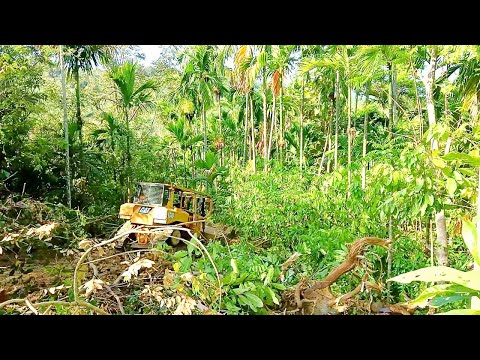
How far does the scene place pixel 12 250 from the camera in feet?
12.1

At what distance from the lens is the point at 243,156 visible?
379cm

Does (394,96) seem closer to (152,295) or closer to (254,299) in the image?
(254,299)

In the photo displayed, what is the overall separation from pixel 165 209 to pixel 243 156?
751mm

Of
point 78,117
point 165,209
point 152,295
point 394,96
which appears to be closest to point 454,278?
point 152,295

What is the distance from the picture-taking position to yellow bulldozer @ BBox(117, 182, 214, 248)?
147 inches

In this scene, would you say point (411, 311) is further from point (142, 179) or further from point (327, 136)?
point (142, 179)

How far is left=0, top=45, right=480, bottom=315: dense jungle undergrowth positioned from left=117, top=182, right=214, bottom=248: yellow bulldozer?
0.22 feet

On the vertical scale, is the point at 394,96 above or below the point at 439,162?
above

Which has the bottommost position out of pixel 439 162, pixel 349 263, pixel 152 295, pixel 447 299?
pixel 152 295

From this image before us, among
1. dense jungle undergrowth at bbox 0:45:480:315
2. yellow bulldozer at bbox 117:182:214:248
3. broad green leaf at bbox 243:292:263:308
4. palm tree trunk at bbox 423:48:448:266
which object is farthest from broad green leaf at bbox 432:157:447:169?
yellow bulldozer at bbox 117:182:214:248

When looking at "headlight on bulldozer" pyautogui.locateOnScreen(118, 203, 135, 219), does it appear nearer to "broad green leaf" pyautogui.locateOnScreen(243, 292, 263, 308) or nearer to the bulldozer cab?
the bulldozer cab

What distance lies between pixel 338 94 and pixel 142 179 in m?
1.70
